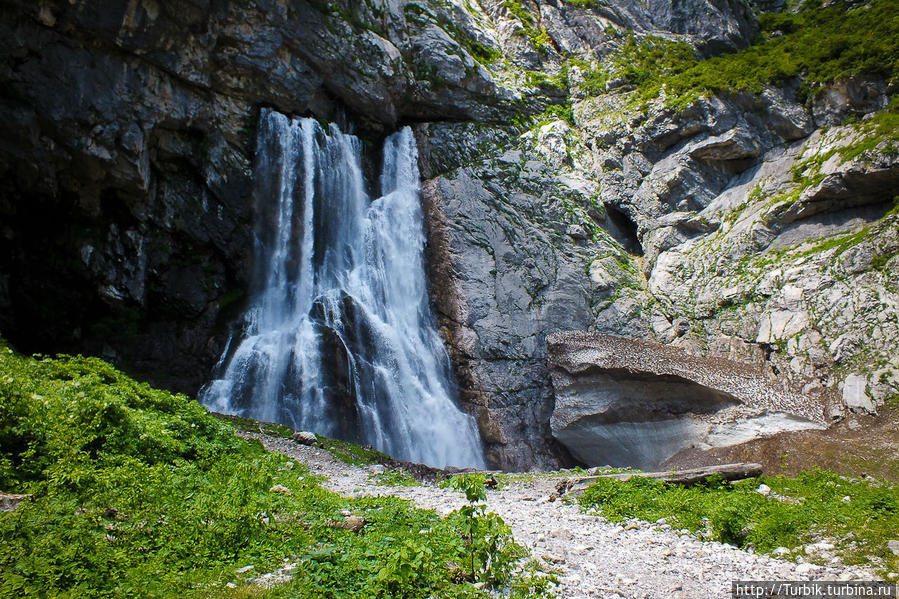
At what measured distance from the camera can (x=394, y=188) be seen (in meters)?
23.8

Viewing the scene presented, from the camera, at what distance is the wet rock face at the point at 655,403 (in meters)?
Result: 15.0

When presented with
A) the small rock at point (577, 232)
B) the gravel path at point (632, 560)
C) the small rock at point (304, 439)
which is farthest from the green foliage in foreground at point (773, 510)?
the small rock at point (577, 232)

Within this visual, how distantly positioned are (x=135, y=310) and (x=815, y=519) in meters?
19.8

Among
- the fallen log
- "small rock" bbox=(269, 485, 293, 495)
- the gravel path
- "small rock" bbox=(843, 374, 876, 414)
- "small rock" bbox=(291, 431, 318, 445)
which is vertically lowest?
the gravel path

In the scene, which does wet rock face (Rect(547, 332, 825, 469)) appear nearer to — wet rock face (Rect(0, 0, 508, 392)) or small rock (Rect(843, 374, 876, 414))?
small rock (Rect(843, 374, 876, 414))

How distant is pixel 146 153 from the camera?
17062mm

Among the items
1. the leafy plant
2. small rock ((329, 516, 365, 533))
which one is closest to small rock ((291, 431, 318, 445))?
small rock ((329, 516, 365, 533))

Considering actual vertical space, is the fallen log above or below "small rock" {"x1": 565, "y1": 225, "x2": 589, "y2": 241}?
below

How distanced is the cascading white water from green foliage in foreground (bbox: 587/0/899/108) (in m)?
13.7

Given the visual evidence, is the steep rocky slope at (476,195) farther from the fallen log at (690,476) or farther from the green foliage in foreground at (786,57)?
the fallen log at (690,476)

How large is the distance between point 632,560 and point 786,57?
2642 centimetres

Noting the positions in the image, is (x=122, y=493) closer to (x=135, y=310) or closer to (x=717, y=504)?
(x=717, y=504)

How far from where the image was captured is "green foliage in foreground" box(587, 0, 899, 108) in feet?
66.0

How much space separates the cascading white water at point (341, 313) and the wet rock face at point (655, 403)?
3.89 m
